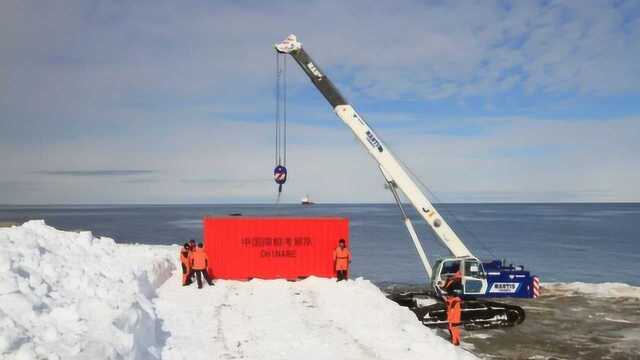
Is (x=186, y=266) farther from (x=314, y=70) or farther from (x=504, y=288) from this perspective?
(x=504, y=288)

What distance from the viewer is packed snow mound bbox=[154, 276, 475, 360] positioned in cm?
1229

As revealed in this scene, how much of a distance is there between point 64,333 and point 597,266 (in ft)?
181

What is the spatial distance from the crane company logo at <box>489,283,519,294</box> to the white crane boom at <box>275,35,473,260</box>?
62.4 inches

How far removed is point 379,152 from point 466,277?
6.07 meters

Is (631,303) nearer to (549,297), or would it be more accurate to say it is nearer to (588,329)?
(549,297)

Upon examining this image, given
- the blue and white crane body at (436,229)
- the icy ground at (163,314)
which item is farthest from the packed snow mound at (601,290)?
the icy ground at (163,314)

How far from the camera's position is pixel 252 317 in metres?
15.0

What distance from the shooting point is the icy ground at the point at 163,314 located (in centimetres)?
869

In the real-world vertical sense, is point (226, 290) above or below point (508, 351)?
above

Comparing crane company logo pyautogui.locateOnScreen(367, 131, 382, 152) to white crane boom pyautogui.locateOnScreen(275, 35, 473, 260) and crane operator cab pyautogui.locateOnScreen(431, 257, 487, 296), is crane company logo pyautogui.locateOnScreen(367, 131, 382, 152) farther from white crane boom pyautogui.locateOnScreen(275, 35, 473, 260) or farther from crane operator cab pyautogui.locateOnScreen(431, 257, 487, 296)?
crane operator cab pyautogui.locateOnScreen(431, 257, 487, 296)

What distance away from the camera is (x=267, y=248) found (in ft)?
68.4

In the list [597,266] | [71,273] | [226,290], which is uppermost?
[71,273]

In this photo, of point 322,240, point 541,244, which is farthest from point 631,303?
point 541,244

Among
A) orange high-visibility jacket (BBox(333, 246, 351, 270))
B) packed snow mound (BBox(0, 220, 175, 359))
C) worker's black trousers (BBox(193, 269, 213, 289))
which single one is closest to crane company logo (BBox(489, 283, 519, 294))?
orange high-visibility jacket (BBox(333, 246, 351, 270))
